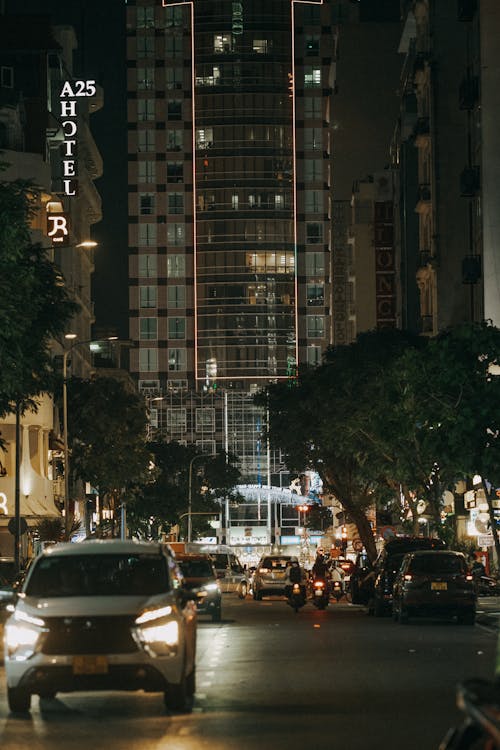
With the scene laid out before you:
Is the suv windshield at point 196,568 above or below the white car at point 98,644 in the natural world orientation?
above

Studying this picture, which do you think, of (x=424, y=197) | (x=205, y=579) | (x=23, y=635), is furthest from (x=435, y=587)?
(x=424, y=197)

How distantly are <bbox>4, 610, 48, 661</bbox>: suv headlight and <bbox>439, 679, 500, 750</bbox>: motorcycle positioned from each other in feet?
28.5

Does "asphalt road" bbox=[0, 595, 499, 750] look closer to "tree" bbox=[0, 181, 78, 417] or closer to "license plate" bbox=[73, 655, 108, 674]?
"license plate" bbox=[73, 655, 108, 674]

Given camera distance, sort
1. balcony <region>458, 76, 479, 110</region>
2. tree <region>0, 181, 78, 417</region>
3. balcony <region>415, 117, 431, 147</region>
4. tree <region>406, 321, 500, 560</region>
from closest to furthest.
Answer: tree <region>0, 181, 78, 417</region>
tree <region>406, 321, 500, 560</region>
balcony <region>458, 76, 479, 110</region>
balcony <region>415, 117, 431, 147</region>

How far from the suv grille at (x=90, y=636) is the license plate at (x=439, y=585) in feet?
66.8

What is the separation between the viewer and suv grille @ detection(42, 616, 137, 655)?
15.3 m

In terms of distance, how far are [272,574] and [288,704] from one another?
4129cm

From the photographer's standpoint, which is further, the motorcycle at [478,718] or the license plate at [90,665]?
the license plate at [90,665]

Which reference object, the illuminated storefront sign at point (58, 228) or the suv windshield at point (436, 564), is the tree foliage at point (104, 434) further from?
the suv windshield at point (436, 564)

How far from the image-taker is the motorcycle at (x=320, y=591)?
1868 inches

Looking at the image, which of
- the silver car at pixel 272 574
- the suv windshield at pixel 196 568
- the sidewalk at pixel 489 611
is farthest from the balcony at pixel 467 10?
the suv windshield at pixel 196 568

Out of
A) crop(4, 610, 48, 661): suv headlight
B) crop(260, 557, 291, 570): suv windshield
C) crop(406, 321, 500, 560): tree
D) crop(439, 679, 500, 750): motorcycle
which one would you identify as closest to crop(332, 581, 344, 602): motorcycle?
crop(260, 557, 291, 570): suv windshield

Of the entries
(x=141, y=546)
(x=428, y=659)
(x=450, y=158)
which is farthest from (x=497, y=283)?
(x=141, y=546)

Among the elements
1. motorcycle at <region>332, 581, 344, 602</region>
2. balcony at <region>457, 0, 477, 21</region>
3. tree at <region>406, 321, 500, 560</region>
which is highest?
balcony at <region>457, 0, 477, 21</region>
